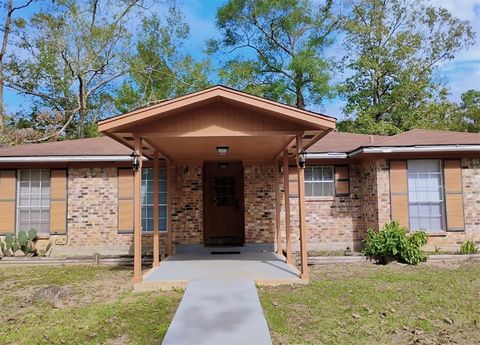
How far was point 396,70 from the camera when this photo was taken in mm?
23922

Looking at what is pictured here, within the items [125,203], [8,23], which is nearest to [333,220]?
[125,203]

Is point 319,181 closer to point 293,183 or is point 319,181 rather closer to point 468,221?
point 293,183

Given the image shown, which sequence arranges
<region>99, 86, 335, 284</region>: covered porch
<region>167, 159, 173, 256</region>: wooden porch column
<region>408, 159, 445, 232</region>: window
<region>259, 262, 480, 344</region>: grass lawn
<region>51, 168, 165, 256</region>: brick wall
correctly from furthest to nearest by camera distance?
<region>51, 168, 165, 256</region>: brick wall
<region>408, 159, 445, 232</region>: window
<region>167, 159, 173, 256</region>: wooden porch column
<region>99, 86, 335, 284</region>: covered porch
<region>259, 262, 480, 344</region>: grass lawn

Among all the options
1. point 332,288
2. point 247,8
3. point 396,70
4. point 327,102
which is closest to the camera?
point 332,288

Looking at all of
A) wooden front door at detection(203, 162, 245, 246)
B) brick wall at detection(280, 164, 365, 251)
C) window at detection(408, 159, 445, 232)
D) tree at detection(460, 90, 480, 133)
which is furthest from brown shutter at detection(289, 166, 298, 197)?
tree at detection(460, 90, 480, 133)

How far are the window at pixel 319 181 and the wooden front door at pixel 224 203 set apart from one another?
74.0 inches

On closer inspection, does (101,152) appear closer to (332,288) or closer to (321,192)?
(321,192)

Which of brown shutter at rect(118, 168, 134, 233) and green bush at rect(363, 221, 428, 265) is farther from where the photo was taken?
brown shutter at rect(118, 168, 134, 233)

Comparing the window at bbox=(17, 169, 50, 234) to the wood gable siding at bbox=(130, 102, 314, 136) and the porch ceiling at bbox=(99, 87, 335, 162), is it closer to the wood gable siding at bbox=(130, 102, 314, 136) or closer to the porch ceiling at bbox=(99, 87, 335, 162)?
the porch ceiling at bbox=(99, 87, 335, 162)

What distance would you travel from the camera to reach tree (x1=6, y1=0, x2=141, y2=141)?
79.0 feet

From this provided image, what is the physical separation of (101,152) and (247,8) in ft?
64.6

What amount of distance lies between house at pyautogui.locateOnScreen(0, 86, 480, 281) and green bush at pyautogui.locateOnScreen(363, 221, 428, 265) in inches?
34.3

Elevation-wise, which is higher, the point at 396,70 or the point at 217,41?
the point at 217,41

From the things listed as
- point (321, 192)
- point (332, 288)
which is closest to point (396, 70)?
point (321, 192)
